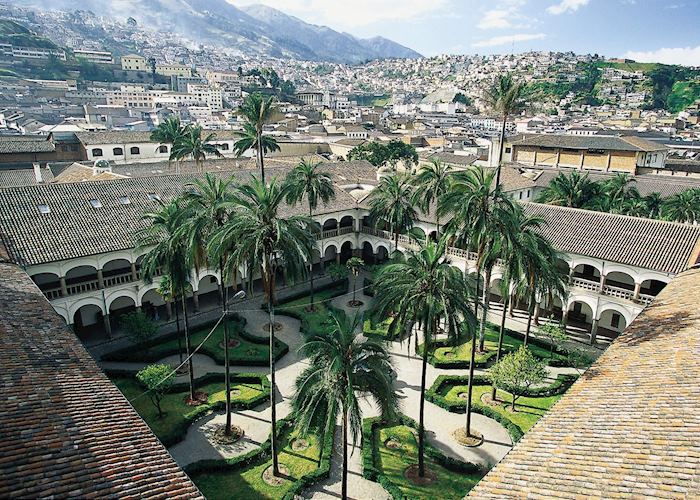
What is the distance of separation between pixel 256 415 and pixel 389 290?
11578mm

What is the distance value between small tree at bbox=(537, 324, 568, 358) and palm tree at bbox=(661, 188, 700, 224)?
19059 mm

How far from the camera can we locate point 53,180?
189 feet

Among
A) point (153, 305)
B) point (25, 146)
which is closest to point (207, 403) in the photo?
point (153, 305)

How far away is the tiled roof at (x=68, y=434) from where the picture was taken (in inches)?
400

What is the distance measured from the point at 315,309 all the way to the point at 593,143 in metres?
57.2

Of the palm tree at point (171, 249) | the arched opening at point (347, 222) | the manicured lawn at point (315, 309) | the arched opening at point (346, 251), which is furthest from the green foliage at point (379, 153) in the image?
the palm tree at point (171, 249)

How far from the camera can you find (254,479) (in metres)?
21.6

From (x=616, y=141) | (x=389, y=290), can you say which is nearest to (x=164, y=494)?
(x=389, y=290)

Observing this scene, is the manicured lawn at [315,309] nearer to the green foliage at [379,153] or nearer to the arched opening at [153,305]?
the arched opening at [153,305]

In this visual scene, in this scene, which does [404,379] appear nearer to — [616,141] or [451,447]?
[451,447]

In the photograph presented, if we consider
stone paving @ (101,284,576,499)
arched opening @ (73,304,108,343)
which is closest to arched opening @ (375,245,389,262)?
stone paving @ (101,284,576,499)

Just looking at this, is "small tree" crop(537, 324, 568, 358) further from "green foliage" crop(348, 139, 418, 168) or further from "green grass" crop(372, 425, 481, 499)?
"green foliage" crop(348, 139, 418, 168)

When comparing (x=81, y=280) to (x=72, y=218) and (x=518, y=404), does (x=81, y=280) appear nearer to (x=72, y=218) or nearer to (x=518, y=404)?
(x=72, y=218)

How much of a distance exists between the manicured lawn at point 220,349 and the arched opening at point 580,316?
2295 centimetres
